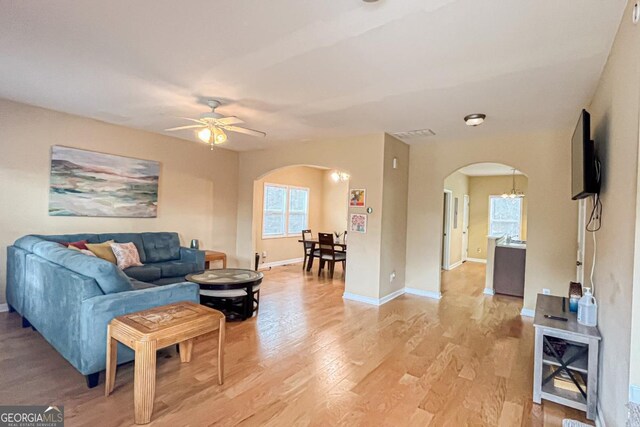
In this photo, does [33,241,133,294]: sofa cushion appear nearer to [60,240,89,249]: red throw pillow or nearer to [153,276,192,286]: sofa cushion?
[60,240,89,249]: red throw pillow

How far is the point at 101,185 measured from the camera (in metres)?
4.73

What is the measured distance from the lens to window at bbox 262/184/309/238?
25.7 feet

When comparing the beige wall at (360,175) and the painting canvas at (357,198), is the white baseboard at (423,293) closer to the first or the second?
the beige wall at (360,175)

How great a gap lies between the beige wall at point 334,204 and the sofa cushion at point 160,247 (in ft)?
15.7

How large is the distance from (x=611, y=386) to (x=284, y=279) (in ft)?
16.9

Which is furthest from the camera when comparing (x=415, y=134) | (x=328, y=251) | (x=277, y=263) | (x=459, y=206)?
(x=459, y=206)

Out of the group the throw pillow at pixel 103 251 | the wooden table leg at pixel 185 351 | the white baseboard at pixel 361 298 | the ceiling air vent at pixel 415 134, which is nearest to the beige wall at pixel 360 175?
the white baseboard at pixel 361 298

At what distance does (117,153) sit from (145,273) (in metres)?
1.99

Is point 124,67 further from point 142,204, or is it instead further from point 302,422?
point 302,422

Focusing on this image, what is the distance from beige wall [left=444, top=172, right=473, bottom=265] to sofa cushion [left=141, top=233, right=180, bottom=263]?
618 cm

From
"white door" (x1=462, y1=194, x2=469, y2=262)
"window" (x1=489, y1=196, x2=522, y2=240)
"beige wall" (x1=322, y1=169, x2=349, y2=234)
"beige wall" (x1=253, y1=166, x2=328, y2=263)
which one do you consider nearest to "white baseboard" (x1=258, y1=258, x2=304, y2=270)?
"beige wall" (x1=253, y1=166, x2=328, y2=263)

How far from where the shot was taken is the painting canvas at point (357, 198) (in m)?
5.07

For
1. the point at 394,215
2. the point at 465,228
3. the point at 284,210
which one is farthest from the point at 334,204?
the point at 394,215

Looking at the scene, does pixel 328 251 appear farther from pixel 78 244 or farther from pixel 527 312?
pixel 78 244
